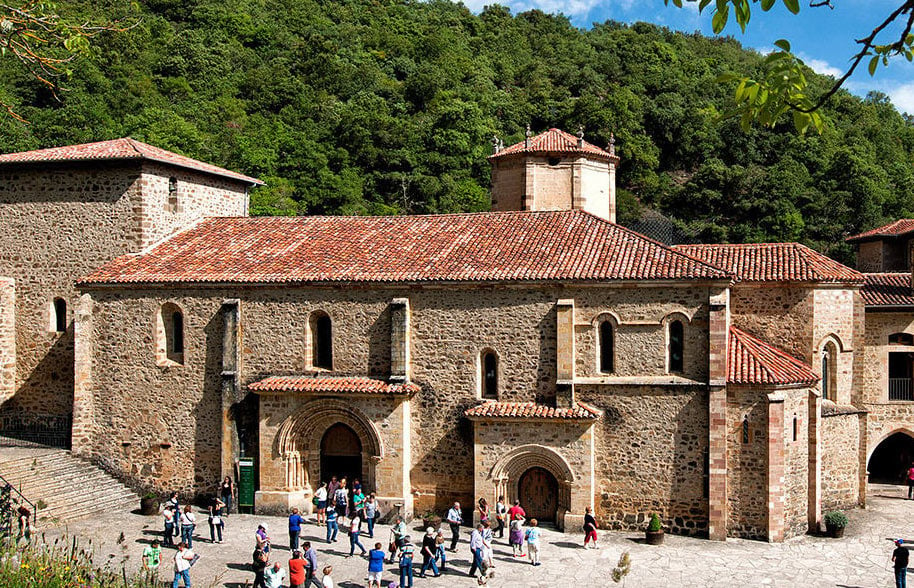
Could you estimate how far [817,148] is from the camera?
59000 mm

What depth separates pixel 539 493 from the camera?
21312 mm

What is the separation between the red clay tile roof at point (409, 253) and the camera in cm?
2128

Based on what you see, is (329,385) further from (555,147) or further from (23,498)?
(555,147)

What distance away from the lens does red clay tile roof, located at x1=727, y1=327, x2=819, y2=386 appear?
20.2 meters

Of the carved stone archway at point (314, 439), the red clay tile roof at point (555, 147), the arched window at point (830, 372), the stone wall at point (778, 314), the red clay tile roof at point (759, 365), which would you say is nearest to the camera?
the red clay tile roof at point (759, 365)

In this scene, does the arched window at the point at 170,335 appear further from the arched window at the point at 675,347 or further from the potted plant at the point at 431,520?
the arched window at the point at 675,347

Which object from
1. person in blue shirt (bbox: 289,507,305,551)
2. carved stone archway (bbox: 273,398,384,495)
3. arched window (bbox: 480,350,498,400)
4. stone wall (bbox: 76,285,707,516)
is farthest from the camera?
carved stone archway (bbox: 273,398,384,495)

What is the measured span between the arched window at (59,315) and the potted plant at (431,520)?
13283 millimetres

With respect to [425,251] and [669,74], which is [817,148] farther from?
[425,251]

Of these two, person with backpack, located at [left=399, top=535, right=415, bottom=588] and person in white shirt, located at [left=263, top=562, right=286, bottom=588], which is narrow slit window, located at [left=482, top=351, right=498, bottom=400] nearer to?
person with backpack, located at [left=399, top=535, right=415, bottom=588]

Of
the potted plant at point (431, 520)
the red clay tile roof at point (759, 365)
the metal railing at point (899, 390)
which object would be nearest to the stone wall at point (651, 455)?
the red clay tile roof at point (759, 365)

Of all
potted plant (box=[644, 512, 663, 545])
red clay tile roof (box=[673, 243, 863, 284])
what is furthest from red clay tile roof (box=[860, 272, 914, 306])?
potted plant (box=[644, 512, 663, 545])

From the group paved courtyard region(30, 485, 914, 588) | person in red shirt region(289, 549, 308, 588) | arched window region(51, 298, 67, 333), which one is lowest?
paved courtyard region(30, 485, 914, 588)

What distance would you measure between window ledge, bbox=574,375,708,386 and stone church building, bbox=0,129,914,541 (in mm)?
53
